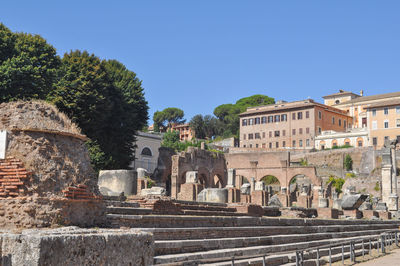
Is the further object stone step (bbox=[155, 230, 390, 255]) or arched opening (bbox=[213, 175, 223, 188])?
arched opening (bbox=[213, 175, 223, 188])

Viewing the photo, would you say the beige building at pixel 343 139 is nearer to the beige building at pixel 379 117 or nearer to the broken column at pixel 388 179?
the beige building at pixel 379 117

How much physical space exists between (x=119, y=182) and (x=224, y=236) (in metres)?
4.26

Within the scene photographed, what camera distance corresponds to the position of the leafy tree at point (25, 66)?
22859mm

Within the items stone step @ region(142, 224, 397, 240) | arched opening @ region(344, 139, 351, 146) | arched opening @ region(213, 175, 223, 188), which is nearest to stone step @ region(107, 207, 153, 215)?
stone step @ region(142, 224, 397, 240)

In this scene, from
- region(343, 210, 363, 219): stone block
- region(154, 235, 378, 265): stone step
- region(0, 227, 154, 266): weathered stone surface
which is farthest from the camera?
region(343, 210, 363, 219): stone block

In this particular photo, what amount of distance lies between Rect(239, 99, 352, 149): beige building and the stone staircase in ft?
182

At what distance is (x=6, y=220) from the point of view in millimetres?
5738

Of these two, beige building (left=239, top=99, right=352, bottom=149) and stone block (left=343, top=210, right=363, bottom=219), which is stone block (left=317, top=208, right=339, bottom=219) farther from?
beige building (left=239, top=99, right=352, bottom=149)

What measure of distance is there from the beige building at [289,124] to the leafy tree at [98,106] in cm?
4168

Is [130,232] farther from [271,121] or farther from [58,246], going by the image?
[271,121]

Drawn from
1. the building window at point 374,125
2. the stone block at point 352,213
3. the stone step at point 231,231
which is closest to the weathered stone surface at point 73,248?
the stone step at point 231,231

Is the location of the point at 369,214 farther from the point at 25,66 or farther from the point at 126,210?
the point at 25,66

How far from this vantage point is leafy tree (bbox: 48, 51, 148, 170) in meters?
26.2

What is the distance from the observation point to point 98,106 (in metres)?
27.1
